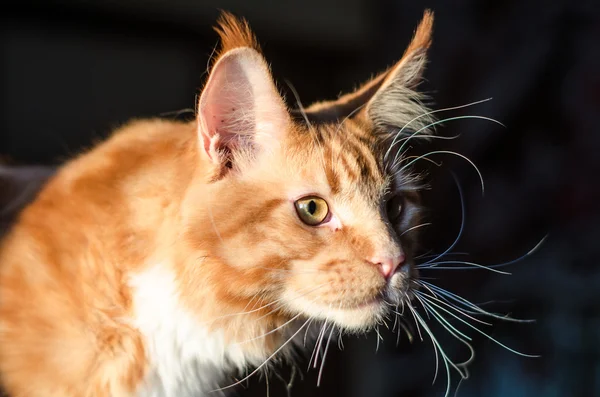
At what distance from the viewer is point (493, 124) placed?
2027 mm

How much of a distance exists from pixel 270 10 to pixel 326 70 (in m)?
0.37

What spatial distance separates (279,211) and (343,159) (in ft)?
0.46

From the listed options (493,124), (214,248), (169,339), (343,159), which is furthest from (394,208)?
(493,124)

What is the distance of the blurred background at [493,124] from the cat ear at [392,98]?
0.83 m

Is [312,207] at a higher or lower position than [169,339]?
higher

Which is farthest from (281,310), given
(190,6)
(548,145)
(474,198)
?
(190,6)

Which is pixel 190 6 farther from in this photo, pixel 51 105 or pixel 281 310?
pixel 281 310

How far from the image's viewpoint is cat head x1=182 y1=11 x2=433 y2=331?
944 millimetres

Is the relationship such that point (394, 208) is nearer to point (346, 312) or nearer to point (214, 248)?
point (346, 312)

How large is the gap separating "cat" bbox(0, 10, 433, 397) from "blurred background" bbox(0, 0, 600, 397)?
1.01 m

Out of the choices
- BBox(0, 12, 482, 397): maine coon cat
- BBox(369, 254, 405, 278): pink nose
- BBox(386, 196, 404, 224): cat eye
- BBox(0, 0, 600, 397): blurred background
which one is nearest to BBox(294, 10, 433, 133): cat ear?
BBox(0, 12, 482, 397): maine coon cat

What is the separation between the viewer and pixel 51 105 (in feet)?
7.45

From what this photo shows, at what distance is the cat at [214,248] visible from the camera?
955 millimetres

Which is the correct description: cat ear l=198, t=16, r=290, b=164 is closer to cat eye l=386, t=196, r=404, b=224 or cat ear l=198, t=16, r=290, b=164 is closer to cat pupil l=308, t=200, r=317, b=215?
cat pupil l=308, t=200, r=317, b=215
